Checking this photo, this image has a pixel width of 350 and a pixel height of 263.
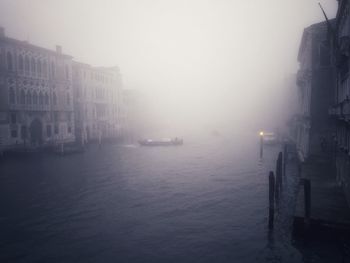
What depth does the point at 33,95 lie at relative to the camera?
152 feet

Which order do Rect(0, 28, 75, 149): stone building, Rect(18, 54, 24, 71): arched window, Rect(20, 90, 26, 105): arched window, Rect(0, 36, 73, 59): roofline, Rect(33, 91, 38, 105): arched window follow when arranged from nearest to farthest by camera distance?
Rect(0, 36, 73, 59): roofline
Rect(0, 28, 75, 149): stone building
Rect(18, 54, 24, 71): arched window
Rect(20, 90, 26, 105): arched window
Rect(33, 91, 38, 105): arched window

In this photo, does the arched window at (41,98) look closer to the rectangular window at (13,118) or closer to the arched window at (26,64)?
the arched window at (26,64)

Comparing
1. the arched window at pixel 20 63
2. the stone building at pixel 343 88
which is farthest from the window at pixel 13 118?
the stone building at pixel 343 88

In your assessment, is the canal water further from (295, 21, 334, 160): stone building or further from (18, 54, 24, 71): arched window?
(18, 54, 24, 71): arched window

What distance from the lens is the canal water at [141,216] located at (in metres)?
14.2

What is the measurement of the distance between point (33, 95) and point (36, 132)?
5895 millimetres

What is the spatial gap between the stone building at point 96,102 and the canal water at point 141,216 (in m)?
27.2

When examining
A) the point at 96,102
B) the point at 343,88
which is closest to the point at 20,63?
the point at 96,102

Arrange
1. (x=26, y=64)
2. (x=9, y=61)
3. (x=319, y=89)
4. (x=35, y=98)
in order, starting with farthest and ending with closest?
(x=35, y=98) < (x=26, y=64) < (x=9, y=61) < (x=319, y=89)

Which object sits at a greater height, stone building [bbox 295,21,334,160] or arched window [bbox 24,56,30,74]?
arched window [bbox 24,56,30,74]

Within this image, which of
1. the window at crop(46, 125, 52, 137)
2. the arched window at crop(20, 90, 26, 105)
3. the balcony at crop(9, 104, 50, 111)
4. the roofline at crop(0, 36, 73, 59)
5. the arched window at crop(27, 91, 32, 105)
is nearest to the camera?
the roofline at crop(0, 36, 73, 59)

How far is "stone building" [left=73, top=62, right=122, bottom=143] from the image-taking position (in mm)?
59709

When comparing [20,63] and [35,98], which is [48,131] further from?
[20,63]

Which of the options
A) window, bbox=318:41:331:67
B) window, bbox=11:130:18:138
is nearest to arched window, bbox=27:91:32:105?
window, bbox=11:130:18:138
